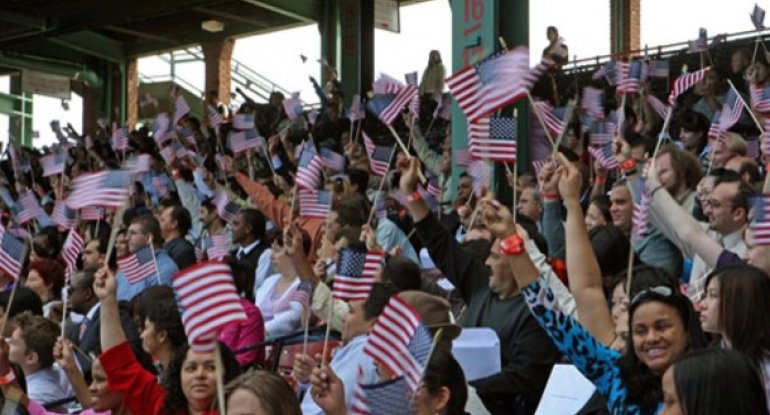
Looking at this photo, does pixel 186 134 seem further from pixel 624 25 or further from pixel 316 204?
pixel 624 25

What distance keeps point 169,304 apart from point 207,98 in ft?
54.5

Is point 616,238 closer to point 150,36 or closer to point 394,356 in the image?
point 394,356

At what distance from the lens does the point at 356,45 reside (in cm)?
1845

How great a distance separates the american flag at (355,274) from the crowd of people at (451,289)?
0.01 meters

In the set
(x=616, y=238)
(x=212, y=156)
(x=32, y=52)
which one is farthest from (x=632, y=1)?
(x=616, y=238)

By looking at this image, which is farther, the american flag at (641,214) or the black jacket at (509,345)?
the american flag at (641,214)

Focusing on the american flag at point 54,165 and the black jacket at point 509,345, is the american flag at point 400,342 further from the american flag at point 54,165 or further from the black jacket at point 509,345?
the american flag at point 54,165

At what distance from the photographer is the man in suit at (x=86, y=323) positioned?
225 inches

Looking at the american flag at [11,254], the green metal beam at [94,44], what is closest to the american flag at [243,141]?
the american flag at [11,254]

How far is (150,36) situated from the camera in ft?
72.6

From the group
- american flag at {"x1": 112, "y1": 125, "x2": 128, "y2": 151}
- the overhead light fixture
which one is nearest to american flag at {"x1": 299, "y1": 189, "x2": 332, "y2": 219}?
american flag at {"x1": 112, "y1": 125, "x2": 128, "y2": 151}

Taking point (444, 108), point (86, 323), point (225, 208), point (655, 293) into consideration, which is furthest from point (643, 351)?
point (444, 108)

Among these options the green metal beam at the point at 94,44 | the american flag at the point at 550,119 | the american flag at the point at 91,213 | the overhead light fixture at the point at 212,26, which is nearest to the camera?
the american flag at the point at 550,119

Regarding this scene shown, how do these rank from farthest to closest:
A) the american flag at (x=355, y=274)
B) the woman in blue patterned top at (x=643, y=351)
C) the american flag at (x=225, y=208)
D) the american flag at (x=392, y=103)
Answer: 1. the american flag at (x=225, y=208)
2. the american flag at (x=392, y=103)
3. the american flag at (x=355, y=274)
4. the woman in blue patterned top at (x=643, y=351)
